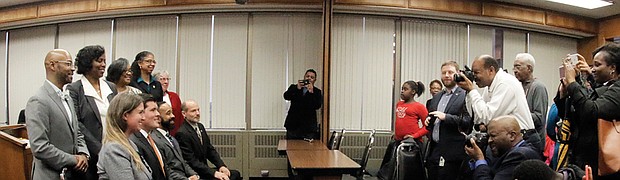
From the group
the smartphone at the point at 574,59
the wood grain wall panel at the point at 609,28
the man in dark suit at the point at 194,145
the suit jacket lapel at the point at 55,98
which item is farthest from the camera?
the wood grain wall panel at the point at 609,28

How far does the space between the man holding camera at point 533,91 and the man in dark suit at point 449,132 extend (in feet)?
1.28

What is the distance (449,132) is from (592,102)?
4.26ft

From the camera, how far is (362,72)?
22.3 feet

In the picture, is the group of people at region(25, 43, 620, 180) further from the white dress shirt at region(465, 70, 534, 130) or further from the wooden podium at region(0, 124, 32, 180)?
the wooden podium at region(0, 124, 32, 180)

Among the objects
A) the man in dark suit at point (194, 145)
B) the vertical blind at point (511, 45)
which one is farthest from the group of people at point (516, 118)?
the vertical blind at point (511, 45)

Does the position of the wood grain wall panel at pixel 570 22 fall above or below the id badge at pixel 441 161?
above

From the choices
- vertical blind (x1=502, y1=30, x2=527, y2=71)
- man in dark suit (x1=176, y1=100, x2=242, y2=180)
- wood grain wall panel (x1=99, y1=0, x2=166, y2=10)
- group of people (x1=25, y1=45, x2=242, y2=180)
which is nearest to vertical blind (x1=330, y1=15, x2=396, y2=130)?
vertical blind (x1=502, y1=30, x2=527, y2=71)

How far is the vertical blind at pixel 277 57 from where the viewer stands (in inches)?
268

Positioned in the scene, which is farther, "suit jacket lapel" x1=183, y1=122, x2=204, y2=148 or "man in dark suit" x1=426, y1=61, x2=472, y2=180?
"suit jacket lapel" x1=183, y1=122, x2=204, y2=148

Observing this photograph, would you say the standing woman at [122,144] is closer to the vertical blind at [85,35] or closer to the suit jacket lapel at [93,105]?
the suit jacket lapel at [93,105]

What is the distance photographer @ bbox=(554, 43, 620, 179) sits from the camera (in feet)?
7.55

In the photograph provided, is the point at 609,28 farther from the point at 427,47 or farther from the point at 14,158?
the point at 14,158

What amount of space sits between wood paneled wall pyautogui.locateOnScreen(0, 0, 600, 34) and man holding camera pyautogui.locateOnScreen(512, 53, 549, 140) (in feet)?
9.61

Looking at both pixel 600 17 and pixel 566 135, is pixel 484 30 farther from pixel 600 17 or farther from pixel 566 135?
pixel 566 135
